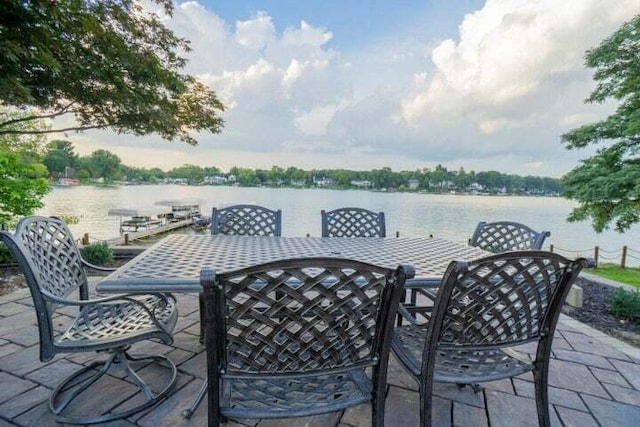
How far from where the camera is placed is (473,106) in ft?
31.0

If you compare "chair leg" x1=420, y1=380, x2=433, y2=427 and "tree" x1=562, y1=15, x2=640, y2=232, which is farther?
"tree" x1=562, y1=15, x2=640, y2=232

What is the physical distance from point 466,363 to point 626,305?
9.55ft

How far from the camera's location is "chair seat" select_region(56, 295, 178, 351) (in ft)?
4.78

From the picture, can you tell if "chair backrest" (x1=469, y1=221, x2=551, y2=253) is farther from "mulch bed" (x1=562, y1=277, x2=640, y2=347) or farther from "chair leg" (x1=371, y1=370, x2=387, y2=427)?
"chair leg" (x1=371, y1=370, x2=387, y2=427)

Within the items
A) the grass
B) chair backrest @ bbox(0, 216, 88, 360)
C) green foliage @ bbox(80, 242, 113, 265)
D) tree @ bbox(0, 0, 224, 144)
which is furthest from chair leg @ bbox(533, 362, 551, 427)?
the grass

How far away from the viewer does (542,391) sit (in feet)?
4.68

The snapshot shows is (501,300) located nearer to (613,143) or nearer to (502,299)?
(502,299)

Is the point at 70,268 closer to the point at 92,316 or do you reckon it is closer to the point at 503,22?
the point at 92,316

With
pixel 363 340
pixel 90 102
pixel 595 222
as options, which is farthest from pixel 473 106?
pixel 363 340

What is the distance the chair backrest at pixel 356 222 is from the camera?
315 cm

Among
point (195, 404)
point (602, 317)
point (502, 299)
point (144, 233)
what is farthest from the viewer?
point (144, 233)

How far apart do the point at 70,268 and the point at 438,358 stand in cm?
206

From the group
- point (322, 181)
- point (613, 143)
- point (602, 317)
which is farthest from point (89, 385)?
point (322, 181)

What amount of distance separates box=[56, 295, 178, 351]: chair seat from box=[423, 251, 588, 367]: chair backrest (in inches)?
51.2
